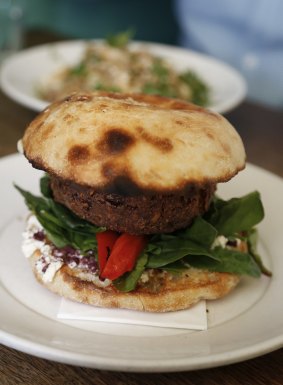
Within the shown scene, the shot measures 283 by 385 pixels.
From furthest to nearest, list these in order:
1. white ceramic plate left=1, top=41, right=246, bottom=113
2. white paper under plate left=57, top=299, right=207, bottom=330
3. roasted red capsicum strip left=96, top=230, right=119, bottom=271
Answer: white ceramic plate left=1, top=41, right=246, bottom=113, roasted red capsicum strip left=96, top=230, right=119, bottom=271, white paper under plate left=57, top=299, right=207, bottom=330

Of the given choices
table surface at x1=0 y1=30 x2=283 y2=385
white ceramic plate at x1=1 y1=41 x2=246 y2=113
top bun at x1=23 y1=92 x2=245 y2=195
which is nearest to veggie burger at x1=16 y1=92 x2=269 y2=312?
top bun at x1=23 y1=92 x2=245 y2=195

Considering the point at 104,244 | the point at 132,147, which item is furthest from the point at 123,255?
the point at 132,147

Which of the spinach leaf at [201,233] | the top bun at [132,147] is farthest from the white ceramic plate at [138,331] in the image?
the top bun at [132,147]

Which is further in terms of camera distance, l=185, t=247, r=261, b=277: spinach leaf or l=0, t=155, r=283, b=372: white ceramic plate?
l=185, t=247, r=261, b=277: spinach leaf

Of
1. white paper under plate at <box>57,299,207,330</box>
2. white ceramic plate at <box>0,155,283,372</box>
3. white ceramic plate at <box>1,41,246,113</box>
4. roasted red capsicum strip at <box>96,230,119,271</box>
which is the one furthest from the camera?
white ceramic plate at <box>1,41,246,113</box>

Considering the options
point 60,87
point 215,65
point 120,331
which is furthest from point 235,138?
point 215,65

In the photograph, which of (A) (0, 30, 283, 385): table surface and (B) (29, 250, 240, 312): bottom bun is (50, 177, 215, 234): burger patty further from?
(A) (0, 30, 283, 385): table surface

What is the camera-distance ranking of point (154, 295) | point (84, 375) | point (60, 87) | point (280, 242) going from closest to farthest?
point (84, 375)
point (154, 295)
point (280, 242)
point (60, 87)

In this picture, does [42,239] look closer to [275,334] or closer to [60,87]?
[275,334]
